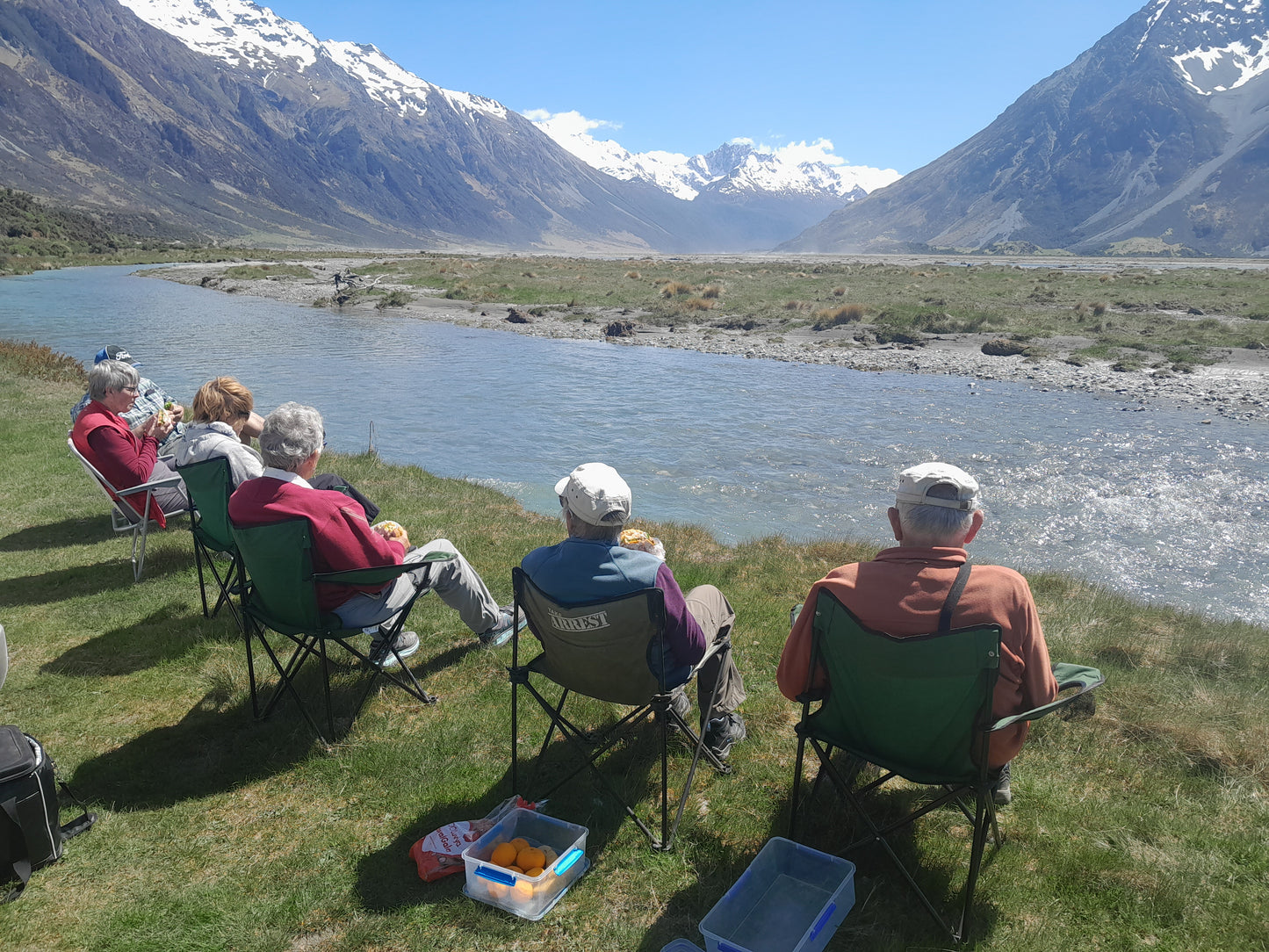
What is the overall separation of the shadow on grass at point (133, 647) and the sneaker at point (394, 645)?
49.1 inches

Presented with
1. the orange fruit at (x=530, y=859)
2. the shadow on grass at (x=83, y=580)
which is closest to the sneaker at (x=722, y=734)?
the orange fruit at (x=530, y=859)

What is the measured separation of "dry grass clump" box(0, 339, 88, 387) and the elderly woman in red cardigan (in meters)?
12.6

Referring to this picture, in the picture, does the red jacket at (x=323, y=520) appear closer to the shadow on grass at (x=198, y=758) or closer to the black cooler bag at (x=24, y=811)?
the shadow on grass at (x=198, y=758)

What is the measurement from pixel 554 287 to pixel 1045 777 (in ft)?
154

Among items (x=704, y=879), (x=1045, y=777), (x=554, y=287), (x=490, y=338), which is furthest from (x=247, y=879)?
(x=554, y=287)

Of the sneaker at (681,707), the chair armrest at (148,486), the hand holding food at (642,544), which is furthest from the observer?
the chair armrest at (148,486)

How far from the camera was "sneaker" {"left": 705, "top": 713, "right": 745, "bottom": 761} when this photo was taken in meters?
4.67

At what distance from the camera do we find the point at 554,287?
49062 millimetres

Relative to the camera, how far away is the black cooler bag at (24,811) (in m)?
3.41

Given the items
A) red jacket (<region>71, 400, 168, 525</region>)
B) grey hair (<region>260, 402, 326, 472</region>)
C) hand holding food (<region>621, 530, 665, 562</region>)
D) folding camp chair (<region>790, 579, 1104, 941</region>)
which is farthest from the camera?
red jacket (<region>71, 400, 168, 525</region>)

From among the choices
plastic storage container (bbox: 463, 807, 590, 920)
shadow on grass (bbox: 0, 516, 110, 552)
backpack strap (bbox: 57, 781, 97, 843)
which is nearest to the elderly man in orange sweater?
plastic storage container (bbox: 463, 807, 590, 920)

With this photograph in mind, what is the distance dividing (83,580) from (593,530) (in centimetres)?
572

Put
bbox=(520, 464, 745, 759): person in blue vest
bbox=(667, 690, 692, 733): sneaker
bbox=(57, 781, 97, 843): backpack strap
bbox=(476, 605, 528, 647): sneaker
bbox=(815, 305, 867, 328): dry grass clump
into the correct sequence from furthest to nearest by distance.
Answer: bbox=(815, 305, 867, 328): dry grass clump
bbox=(476, 605, 528, 647): sneaker
bbox=(667, 690, 692, 733): sneaker
bbox=(57, 781, 97, 843): backpack strap
bbox=(520, 464, 745, 759): person in blue vest

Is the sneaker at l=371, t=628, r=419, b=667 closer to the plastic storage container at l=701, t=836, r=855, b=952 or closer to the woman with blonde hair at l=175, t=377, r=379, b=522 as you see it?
the woman with blonde hair at l=175, t=377, r=379, b=522
